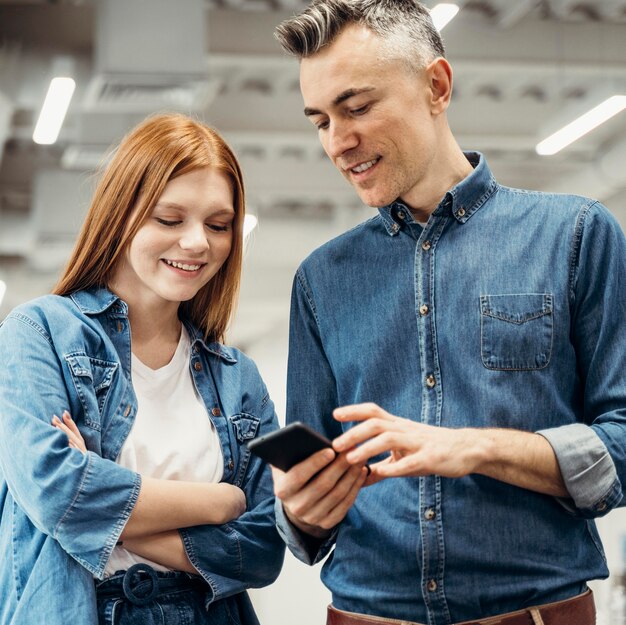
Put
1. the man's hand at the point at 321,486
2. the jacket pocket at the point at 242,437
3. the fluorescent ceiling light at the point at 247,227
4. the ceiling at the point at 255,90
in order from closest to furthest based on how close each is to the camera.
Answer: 1. the man's hand at the point at 321,486
2. the jacket pocket at the point at 242,437
3. the fluorescent ceiling light at the point at 247,227
4. the ceiling at the point at 255,90

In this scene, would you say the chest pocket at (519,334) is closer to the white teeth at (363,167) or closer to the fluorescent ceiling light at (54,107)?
the white teeth at (363,167)

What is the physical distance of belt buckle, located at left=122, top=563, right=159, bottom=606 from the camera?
65.1 inches

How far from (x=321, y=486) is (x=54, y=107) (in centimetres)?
480

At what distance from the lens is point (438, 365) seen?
1580 mm

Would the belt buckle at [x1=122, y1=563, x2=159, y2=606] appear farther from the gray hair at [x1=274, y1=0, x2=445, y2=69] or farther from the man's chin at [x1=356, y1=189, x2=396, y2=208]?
the gray hair at [x1=274, y1=0, x2=445, y2=69]

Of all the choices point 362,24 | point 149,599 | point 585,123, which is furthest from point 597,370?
point 585,123

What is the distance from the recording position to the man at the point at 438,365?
4.75 ft

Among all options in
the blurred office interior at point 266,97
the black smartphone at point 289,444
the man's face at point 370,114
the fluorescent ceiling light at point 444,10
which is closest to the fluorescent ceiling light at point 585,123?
the blurred office interior at point 266,97

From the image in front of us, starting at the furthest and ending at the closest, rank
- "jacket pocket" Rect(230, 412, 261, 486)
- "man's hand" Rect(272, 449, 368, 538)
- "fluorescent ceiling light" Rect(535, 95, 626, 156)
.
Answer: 1. "fluorescent ceiling light" Rect(535, 95, 626, 156)
2. "jacket pocket" Rect(230, 412, 261, 486)
3. "man's hand" Rect(272, 449, 368, 538)

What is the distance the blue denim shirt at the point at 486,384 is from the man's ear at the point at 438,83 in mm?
150

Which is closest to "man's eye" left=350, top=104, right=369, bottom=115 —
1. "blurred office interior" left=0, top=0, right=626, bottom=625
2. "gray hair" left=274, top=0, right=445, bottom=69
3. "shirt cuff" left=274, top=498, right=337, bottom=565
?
"gray hair" left=274, top=0, right=445, bottom=69

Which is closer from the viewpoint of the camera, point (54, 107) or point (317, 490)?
point (317, 490)

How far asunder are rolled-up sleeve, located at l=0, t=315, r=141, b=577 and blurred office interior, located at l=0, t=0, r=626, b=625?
2.46m

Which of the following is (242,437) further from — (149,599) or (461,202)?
(461,202)
